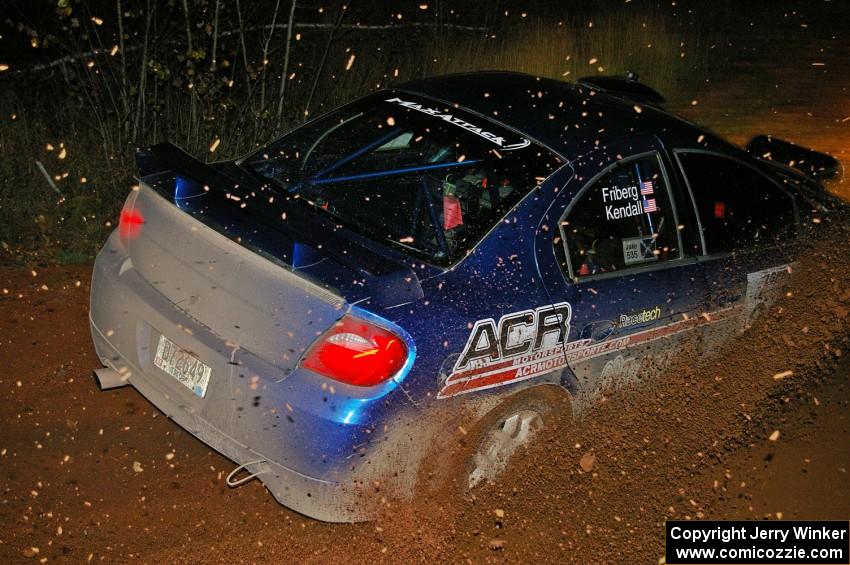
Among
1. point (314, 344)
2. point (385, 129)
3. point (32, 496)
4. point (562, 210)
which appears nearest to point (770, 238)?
point (562, 210)

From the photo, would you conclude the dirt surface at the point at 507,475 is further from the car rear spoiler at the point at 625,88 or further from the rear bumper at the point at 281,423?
the car rear spoiler at the point at 625,88

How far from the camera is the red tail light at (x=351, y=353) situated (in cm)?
314

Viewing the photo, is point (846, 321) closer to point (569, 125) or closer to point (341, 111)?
point (569, 125)

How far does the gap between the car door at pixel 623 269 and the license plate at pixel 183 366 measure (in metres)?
1.41

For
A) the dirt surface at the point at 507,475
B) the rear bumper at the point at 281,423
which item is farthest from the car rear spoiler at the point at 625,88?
the rear bumper at the point at 281,423

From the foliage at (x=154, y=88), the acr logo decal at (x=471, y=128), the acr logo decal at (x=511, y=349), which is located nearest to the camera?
the acr logo decal at (x=511, y=349)

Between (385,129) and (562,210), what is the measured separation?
1.12 m

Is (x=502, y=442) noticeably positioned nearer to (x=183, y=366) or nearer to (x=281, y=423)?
(x=281, y=423)

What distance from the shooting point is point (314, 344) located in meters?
3.15

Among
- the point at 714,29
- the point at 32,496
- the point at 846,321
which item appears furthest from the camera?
the point at 714,29

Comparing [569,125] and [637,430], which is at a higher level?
[569,125]

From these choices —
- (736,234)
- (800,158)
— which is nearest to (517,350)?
(736,234)

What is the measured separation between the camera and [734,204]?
4.62m

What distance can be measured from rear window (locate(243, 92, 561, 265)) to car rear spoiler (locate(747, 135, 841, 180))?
2.36 meters
